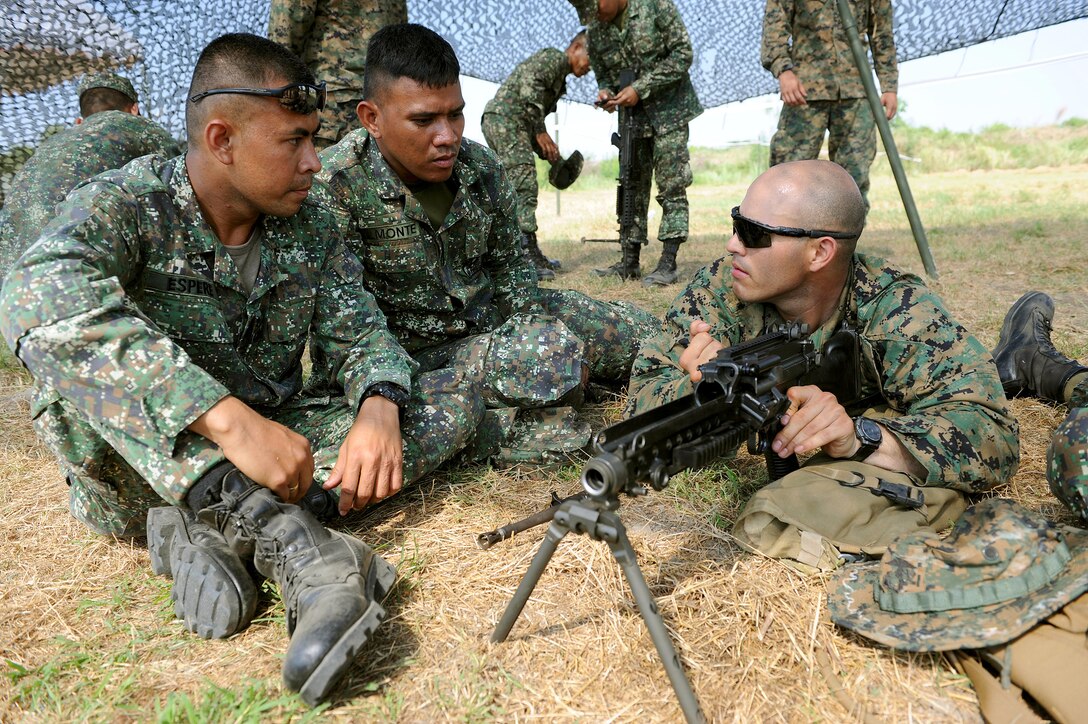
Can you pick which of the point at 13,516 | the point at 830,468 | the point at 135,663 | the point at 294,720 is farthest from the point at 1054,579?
the point at 13,516

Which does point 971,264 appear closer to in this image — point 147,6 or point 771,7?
point 771,7

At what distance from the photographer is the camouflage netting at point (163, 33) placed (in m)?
6.25

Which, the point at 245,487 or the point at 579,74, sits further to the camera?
the point at 579,74

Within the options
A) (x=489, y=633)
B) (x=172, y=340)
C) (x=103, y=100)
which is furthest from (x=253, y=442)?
(x=103, y=100)

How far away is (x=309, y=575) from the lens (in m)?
2.18

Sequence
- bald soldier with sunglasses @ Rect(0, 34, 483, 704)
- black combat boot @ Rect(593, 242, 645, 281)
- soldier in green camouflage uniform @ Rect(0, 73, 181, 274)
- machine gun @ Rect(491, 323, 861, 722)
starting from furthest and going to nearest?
black combat boot @ Rect(593, 242, 645, 281)
soldier in green camouflage uniform @ Rect(0, 73, 181, 274)
bald soldier with sunglasses @ Rect(0, 34, 483, 704)
machine gun @ Rect(491, 323, 861, 722)

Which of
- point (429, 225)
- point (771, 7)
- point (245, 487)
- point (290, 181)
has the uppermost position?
point (771, 7)

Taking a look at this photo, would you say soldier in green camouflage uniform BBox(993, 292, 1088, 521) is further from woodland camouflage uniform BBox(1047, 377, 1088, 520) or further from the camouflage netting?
the camouflage netting

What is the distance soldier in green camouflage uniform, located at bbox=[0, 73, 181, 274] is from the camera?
4648mm

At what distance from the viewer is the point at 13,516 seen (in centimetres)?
321

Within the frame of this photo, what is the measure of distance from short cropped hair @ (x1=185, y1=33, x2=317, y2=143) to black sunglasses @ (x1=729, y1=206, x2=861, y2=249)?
1.71 metres

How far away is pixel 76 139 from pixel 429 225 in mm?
2648

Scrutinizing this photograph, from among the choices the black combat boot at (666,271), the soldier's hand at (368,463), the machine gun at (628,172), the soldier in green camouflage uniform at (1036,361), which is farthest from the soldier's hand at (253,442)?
the machine gun at (628,172)

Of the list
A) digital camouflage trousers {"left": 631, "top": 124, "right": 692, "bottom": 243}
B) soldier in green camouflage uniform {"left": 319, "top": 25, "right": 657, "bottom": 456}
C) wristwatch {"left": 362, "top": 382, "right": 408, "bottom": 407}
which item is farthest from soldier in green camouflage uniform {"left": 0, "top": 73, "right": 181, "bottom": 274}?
digital camouflage trousers {"left": 631, "top": 124, "right": 692, "bottom": 243}
